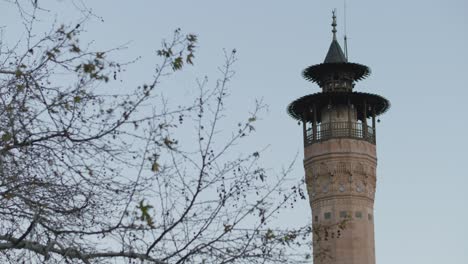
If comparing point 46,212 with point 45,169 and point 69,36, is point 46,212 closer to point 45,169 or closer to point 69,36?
point 45,169

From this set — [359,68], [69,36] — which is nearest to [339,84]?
[359,68]

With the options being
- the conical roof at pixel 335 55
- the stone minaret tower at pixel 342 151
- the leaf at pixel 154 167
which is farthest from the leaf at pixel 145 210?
the conical roof at pixel 335 55

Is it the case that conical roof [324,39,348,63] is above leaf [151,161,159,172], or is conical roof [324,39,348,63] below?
above

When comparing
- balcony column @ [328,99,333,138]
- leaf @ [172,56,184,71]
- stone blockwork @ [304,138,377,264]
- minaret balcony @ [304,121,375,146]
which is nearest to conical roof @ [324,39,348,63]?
balcony column @ [328,99,333,138]

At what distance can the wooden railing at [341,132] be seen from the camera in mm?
35062

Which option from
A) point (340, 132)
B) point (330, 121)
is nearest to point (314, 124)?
point (330, 121)

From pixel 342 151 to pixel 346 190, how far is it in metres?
1.44

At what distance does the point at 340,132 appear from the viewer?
3512 cm

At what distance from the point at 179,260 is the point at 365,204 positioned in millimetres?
26519

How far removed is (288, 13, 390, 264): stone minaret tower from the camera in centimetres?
3372

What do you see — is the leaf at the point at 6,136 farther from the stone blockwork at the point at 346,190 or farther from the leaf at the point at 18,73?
the stone blockwork at the point at 346,190

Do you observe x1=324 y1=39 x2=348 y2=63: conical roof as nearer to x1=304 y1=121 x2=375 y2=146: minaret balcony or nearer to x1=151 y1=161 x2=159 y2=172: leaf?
x1=304 y1=121 x2=375 y2=146: minaret balcony

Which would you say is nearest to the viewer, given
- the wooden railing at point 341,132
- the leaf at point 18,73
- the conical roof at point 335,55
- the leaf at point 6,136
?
the leaf at point 6,136

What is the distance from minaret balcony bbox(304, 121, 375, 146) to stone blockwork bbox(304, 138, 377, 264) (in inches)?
7.5
